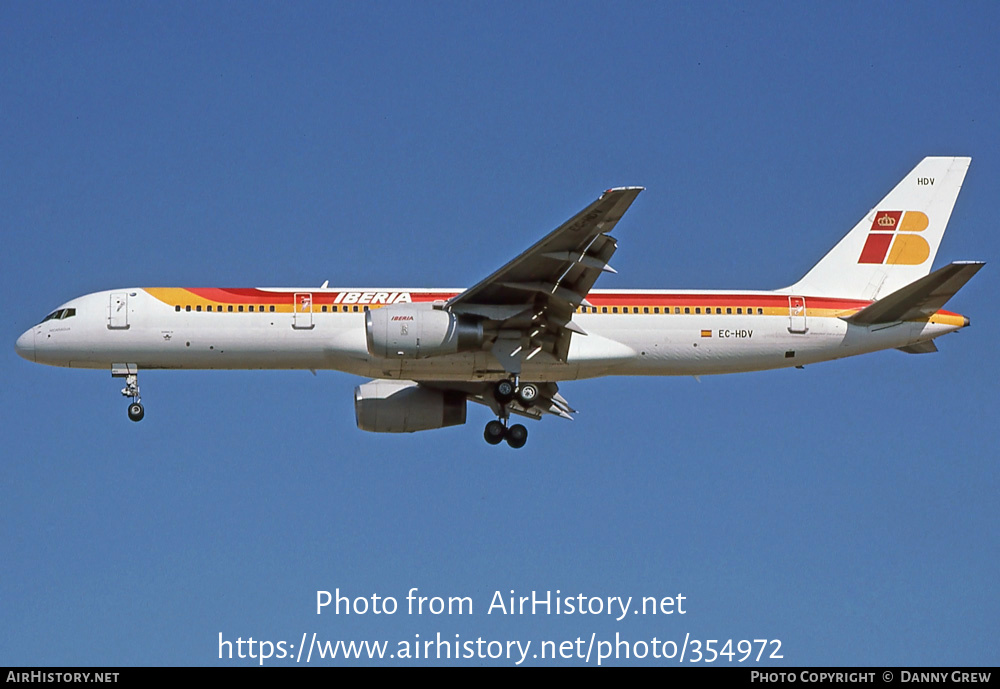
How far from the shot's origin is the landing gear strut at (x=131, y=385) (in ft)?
120

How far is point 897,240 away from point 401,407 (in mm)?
14836

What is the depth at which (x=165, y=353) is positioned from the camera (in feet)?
118

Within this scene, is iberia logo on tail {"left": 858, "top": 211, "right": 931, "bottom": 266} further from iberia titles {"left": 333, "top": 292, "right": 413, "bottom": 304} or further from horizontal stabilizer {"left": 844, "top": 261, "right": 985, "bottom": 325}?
iberia titles {"left": 333, "top": 292, "right": 413, "bottom": 304}

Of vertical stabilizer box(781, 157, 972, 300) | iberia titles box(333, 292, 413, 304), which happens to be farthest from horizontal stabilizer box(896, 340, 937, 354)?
iberia titles box(333, 292, 413, 304)

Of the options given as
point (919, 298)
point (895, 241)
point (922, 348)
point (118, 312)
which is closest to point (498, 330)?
point (118, 312)

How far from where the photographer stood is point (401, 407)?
3900 centimetres

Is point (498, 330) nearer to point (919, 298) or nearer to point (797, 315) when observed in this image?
point (797, 315)

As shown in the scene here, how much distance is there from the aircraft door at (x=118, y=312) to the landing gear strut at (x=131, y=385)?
43.3 inches

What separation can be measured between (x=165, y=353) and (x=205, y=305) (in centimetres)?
159

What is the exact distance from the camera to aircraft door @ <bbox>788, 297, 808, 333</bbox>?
37094 millimetres

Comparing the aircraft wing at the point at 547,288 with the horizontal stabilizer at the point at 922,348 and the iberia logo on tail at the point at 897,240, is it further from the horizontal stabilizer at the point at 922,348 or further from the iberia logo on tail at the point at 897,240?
the iberia logo on tail at the point at 897,240
